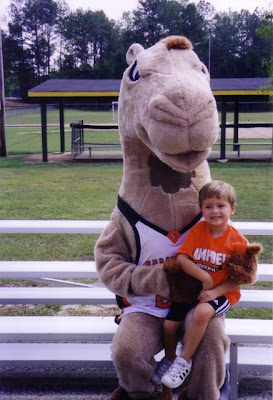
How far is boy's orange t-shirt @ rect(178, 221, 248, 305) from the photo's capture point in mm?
1806

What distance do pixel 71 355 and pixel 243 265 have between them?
1080 mm

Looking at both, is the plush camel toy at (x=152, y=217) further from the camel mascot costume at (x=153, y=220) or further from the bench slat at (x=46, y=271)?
the bench slat at (x=46, y=271)

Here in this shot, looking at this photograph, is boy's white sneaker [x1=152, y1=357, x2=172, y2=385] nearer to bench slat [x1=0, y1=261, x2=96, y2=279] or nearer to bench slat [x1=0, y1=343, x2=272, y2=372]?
bench slat [x1=0, y1=343, x2=272, y2=372]

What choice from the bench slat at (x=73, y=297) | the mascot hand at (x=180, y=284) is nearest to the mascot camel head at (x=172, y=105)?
the mascot hand at (x=180, y=284)

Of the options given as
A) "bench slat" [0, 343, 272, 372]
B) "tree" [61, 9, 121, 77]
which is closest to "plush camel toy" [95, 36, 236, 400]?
"bench slat" [0, 343, 272, 372]

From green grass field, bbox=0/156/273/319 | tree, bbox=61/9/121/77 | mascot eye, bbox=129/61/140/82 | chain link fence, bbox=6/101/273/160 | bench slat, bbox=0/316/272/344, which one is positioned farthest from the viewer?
tree, bbox=61/9/121/77

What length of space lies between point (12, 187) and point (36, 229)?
6.64 meters

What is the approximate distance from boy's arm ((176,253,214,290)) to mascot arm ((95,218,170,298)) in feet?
0.29

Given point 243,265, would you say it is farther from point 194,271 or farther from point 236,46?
point 236,46

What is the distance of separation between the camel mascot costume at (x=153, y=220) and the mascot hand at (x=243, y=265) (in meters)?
0.15

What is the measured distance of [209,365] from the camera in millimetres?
1826

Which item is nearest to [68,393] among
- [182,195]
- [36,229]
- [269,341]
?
[36,229]

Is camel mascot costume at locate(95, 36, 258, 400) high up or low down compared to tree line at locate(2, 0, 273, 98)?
down

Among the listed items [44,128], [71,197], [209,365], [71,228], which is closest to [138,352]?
[209,365]
